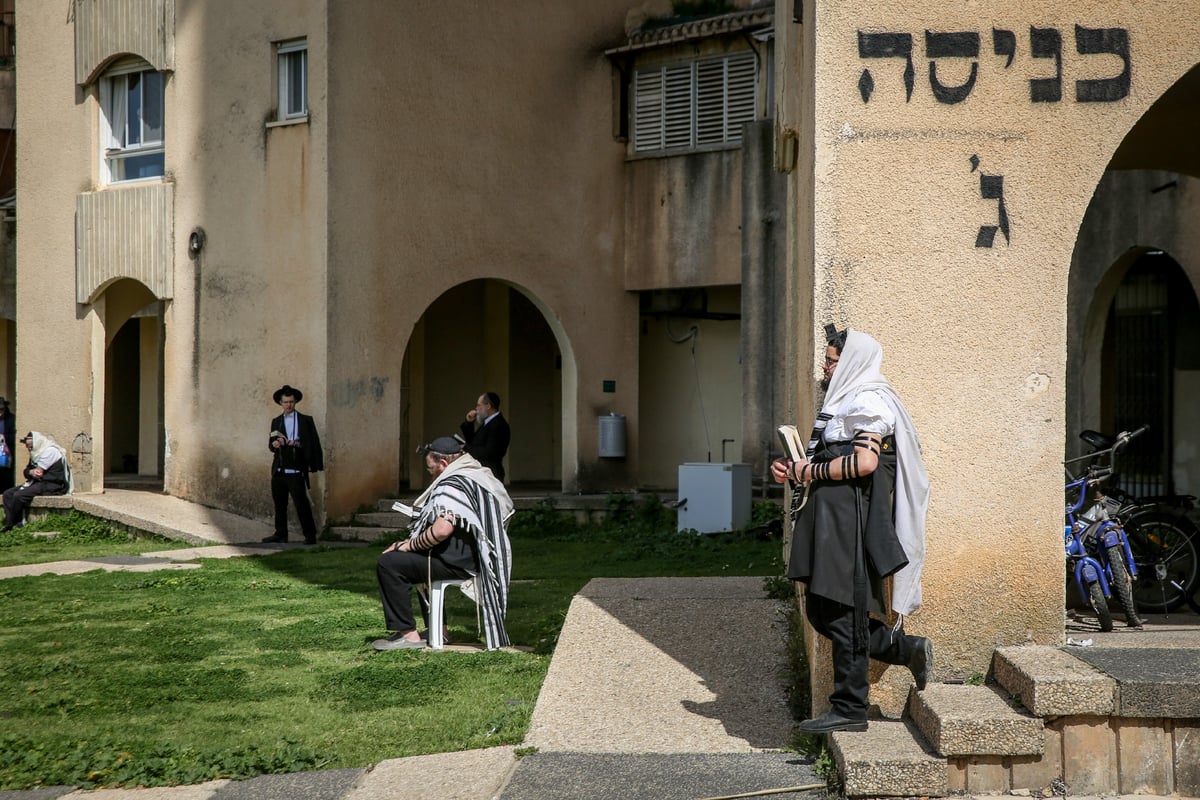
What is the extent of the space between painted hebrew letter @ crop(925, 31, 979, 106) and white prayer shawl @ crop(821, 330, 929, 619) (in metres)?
1.36

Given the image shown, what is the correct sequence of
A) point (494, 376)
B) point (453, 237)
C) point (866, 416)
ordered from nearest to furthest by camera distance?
1. point (866, 416)
2. point (453, 237)
3. point (494, 376)

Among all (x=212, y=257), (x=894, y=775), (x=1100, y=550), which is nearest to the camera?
(x=894, y=775)

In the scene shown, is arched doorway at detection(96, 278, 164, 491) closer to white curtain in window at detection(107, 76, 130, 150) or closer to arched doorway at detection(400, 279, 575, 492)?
white curtain in window at detection(107, 76, 130, 150)

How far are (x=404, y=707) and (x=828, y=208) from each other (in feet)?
11.4

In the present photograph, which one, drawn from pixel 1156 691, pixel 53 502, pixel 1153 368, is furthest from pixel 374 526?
pixel 1156 691

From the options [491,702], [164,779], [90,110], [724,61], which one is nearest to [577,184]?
[724,61]

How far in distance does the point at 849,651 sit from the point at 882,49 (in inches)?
112

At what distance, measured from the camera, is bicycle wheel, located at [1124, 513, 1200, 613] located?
8.95 metres

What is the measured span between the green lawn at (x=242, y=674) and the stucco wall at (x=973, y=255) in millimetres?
2422

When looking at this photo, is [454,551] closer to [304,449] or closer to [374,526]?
[304,449]

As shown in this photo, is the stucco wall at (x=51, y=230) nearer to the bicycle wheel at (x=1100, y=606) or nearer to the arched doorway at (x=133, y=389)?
the arched doorway at (x=133, y=389)

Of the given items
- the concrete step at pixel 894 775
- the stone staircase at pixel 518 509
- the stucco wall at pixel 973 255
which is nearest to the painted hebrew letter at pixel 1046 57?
the stucco wall at pixel 973 255

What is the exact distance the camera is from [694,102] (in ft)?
61.5

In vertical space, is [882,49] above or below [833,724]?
above
